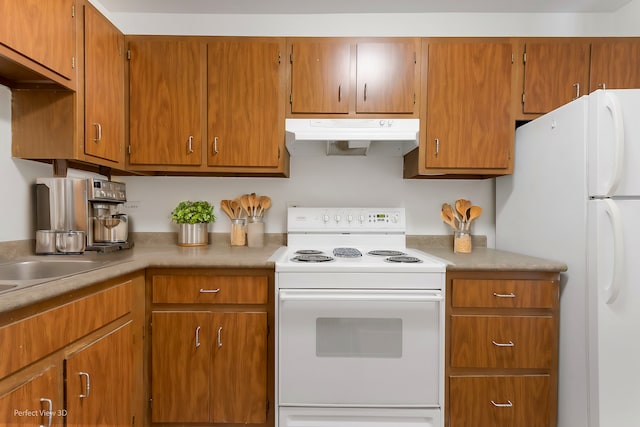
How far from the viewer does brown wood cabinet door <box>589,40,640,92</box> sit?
1896 mm

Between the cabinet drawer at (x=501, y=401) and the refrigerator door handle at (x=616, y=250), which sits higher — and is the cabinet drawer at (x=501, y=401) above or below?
below

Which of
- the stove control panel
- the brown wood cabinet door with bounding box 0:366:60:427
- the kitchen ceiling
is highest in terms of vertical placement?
the kitchen ceiling

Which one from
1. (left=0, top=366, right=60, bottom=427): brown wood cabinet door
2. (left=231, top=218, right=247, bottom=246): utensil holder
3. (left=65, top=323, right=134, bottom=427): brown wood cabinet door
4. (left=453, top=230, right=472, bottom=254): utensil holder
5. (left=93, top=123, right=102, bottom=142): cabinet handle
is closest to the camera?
(left=0, top=366, right=60, bottom=427): brown wood cabinet door

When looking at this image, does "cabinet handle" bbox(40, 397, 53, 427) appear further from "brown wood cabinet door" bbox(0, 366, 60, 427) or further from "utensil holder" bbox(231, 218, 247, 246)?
"utensil holder" bbox(231, 218, 247, 246)

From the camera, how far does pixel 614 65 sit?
190 centimetres

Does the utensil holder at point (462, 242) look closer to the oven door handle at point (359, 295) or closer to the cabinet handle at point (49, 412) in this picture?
the oven door handle at point (359, 295)

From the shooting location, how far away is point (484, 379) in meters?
1.60

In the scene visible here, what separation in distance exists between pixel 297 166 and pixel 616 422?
2003 millimetres

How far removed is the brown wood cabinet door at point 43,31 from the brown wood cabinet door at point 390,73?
1.39 m

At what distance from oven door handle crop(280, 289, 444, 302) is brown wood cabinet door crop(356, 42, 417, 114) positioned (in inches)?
39.9

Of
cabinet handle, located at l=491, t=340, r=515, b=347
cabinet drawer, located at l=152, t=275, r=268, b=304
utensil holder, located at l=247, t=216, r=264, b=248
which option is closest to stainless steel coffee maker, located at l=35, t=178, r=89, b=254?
cabinet drawer, located at l=152, t=275, r=268, b=304

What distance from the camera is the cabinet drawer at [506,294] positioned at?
159cm

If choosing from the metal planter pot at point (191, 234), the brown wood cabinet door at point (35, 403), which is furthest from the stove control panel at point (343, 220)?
the brown wood cabinet door at point (35, 403)

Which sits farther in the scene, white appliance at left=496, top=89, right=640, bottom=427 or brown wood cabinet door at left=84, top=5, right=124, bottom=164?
brown wood cabinet door at left=84, top=5, right=124, bottom=164
